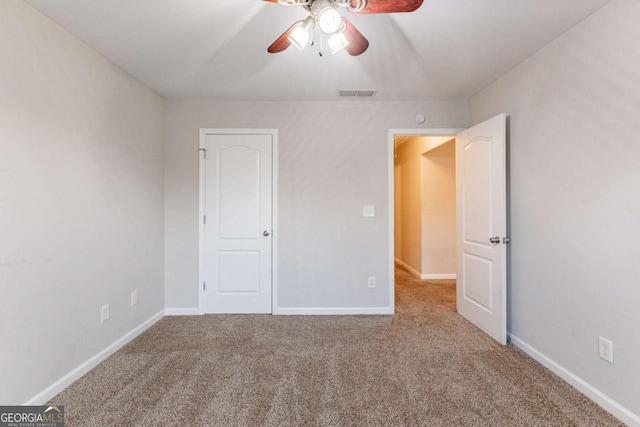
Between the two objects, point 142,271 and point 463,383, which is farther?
point 142,271

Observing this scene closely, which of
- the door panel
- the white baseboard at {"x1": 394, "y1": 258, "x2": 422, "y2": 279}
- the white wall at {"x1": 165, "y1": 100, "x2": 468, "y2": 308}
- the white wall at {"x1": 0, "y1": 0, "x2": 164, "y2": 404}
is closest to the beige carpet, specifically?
the white wall at {"x1": 0, "y1": 0, "x2": 164, "y2": 404}

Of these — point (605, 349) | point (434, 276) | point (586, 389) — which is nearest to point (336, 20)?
point (605, 349)

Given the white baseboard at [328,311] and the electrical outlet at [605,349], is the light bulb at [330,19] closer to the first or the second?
the electrical outlet at [605,349]

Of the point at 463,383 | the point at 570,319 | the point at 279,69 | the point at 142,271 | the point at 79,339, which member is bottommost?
the point at 463,383

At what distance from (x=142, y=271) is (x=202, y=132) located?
158 centimetres

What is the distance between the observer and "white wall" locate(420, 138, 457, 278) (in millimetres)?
5195

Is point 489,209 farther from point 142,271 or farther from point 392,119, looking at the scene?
point 142,271

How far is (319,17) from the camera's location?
144 cm

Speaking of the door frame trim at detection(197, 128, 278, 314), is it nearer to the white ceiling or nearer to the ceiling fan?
the white ceiling

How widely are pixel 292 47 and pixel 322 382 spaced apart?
240 cm

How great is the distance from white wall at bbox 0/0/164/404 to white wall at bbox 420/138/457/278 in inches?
167

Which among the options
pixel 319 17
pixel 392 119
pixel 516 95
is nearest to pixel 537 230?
pixel 516 95

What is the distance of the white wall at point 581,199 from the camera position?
167 cm

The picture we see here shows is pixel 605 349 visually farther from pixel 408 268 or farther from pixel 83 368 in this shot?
pixel 408 268
